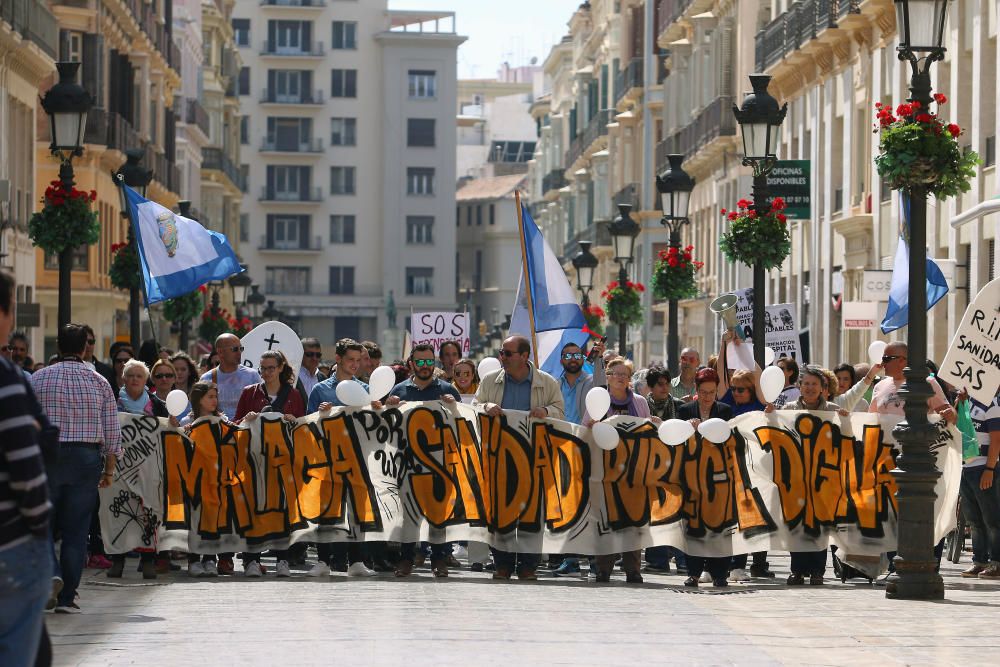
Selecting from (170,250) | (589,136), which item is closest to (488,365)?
(170,250)

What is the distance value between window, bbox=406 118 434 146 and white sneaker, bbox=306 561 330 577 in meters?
101

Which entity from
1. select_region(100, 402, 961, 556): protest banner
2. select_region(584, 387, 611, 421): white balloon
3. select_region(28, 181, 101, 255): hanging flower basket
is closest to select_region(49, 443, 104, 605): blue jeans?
select_region(100, 402, 961, 556): protest banner

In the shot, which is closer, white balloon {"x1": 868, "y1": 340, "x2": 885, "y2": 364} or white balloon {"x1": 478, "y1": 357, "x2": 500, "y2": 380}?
white balloon {"x1": 868, "y1": 340, "x2": 885, "y2": 364}

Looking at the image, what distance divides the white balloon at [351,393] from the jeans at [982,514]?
454 cm

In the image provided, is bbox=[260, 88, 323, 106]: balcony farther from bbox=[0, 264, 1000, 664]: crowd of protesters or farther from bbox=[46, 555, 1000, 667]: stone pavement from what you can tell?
bbox=[46, 555, 1000, 667]: stone pavement

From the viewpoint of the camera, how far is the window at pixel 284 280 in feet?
379

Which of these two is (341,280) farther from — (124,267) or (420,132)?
(124,267)

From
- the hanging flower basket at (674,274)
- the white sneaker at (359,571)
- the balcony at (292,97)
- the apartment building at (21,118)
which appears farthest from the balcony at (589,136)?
the white sneaker at (359,571)

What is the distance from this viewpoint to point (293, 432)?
51.2 feet

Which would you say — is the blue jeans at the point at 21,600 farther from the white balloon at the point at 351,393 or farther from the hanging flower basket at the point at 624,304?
the hanging flower basket at the point at 624,304

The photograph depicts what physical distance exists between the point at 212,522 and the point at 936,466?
5.05m

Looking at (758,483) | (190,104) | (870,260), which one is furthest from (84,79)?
(758,483)

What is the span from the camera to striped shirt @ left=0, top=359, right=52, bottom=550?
6.95 metres

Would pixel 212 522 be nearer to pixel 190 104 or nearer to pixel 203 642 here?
pixel 203 642
